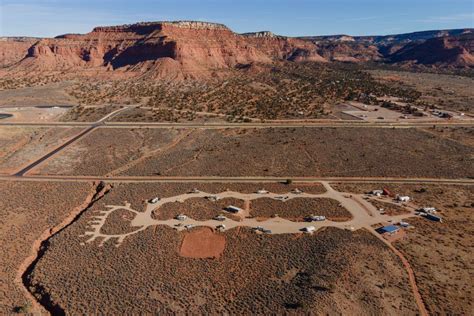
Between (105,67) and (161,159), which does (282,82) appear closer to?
(105,67)

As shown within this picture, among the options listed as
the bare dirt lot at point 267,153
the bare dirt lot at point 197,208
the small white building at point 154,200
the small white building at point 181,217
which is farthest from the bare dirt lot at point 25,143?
the small white building at point 181,217

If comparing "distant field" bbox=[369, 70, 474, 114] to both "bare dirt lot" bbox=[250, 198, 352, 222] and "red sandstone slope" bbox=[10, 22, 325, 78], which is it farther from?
"bare dirt lot" bbox=[250, 198, 352, 222]

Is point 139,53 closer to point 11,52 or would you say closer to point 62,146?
point 11,52

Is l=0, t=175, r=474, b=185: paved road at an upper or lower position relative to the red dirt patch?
upper

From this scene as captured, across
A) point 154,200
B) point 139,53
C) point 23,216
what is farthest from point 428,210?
point 139,53

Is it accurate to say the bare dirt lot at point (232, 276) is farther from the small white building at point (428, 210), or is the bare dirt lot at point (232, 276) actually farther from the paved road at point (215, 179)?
the paved road at point (215, 179)

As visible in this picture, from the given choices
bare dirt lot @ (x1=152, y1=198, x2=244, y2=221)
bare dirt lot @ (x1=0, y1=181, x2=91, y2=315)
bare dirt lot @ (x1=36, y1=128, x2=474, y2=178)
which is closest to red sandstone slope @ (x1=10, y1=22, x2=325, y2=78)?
bare dirt lot @ (x1=36, y1=128, x2=474, y2=178)

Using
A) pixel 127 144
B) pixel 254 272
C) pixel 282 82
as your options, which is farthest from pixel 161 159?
pixel 282 82
